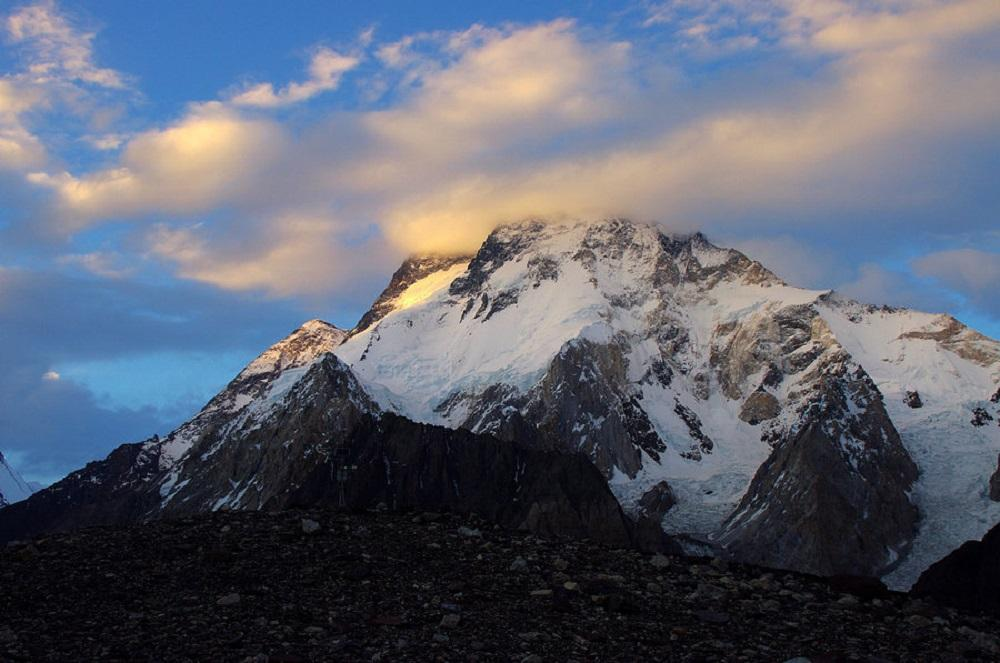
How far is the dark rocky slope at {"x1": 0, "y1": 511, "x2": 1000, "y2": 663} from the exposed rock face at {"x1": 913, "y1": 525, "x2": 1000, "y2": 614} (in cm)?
4301

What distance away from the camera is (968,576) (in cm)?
7994

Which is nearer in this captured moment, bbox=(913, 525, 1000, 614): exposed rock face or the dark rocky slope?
the dark rocky slope

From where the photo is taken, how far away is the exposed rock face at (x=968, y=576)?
233 feet

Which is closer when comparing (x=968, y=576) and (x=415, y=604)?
(x=415, y=604)

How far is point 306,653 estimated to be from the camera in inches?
885

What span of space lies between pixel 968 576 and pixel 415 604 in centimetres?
6378

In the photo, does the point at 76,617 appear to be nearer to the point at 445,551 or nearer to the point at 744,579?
the point at 445,551

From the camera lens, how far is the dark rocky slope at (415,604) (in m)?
23.1

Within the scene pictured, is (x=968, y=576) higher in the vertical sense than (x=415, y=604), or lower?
higher

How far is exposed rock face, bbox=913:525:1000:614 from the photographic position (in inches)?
2798

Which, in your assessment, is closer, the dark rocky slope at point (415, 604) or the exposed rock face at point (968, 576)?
the dark rocky slope at point (415, 604)

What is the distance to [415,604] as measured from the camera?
25484 millimetres

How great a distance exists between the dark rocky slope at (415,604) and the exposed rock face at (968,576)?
141ft

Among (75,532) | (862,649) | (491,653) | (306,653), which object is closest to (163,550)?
(75,532)
